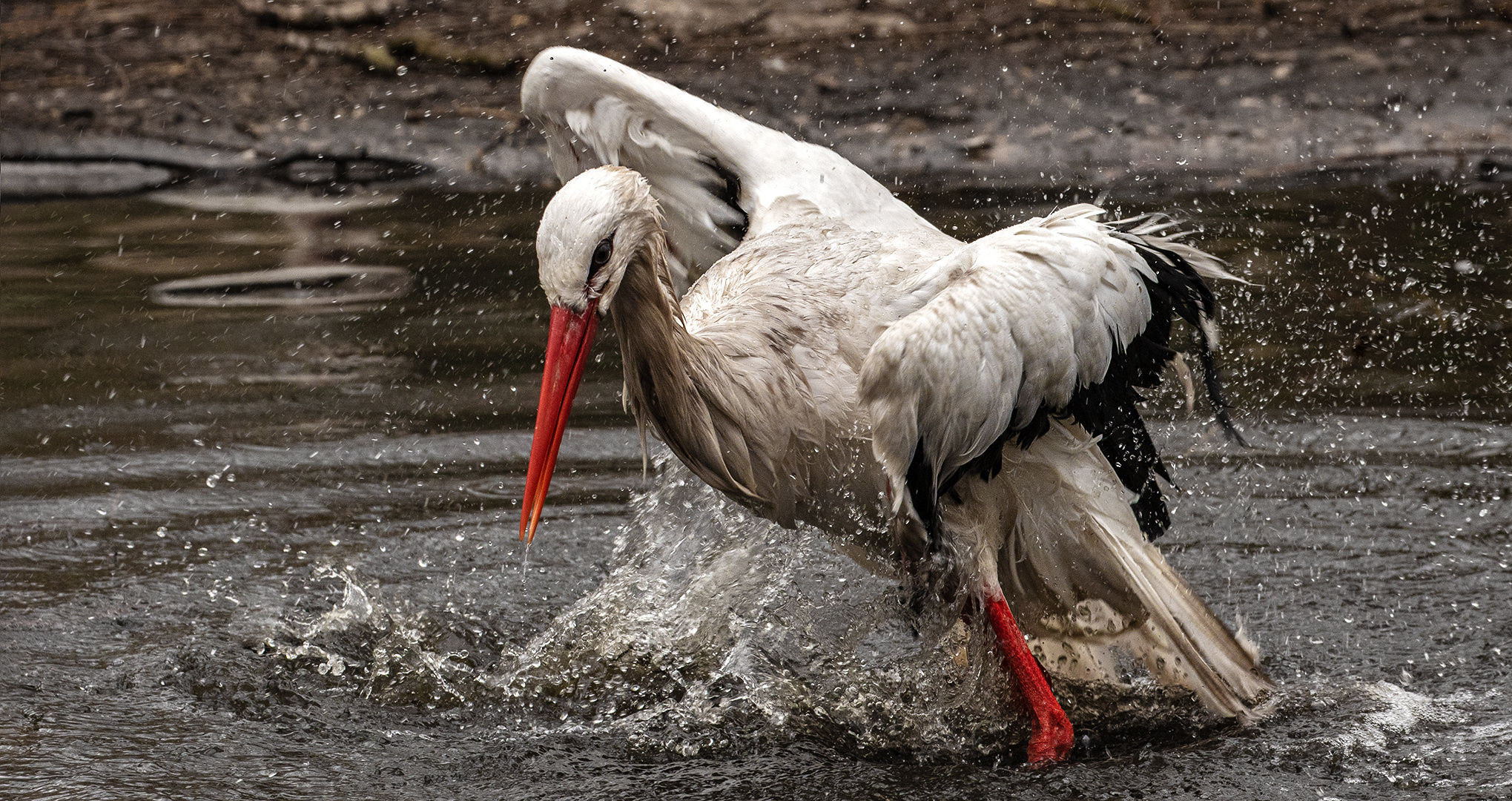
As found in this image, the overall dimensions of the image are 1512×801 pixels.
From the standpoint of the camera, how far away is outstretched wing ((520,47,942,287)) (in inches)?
190

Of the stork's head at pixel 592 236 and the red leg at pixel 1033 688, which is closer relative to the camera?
the stork's head at pixel 592 236

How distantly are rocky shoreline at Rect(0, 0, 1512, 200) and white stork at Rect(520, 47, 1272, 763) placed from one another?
15.4 feet

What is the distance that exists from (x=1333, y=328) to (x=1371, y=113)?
3.30m

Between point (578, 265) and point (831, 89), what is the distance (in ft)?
22.1

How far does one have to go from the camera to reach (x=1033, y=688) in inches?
167

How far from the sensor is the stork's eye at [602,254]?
11.7 ft

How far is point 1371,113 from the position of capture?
9367mm

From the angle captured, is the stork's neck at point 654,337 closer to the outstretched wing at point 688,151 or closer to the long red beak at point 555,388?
the long red beak at point 555,388

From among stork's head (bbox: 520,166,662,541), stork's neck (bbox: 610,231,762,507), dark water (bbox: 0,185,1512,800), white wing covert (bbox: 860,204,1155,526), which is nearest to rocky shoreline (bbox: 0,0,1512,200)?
dark water (bbox: 0,185,1512,800)

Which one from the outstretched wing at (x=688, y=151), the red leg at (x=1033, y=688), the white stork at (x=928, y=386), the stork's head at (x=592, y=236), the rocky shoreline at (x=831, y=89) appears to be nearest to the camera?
the stork's head at (x=592, y=236)

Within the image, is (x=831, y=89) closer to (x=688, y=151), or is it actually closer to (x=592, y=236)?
(x=688, y=151)

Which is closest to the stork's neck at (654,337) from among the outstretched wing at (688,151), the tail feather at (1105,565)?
the tail feather at (1105,565)

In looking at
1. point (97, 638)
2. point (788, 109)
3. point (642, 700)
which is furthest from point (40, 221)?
point (642, 700)

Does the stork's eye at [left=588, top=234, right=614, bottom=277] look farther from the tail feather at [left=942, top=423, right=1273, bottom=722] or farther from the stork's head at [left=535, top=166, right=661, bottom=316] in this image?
the tail feather at [left=942, top=423, right=1273, bottom=722]
